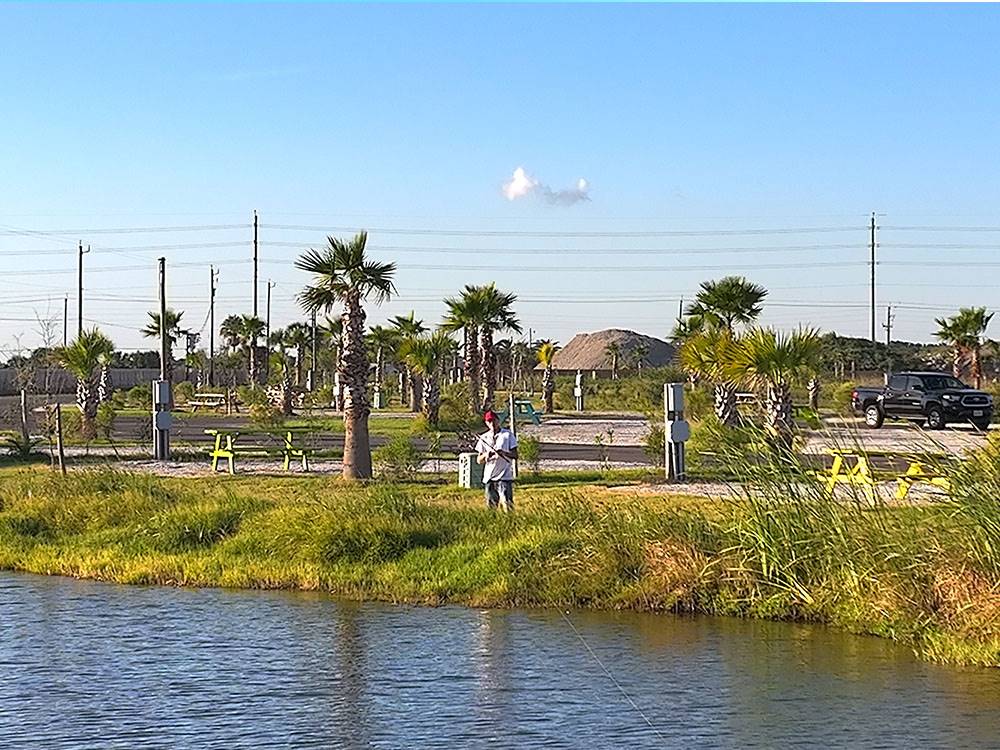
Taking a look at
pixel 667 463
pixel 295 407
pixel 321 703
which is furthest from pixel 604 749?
pixel 295 407

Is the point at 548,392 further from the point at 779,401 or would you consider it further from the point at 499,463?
the point at 499,463

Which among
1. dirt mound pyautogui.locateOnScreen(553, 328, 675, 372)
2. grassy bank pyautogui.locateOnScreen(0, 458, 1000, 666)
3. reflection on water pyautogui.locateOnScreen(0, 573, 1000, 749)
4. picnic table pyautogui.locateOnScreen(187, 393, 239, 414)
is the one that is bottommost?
reflection on water pyautogui.locateOnScreen(0, 573, 1000, 749)

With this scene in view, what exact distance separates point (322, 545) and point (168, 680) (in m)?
5.49

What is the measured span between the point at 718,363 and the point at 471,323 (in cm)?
2320

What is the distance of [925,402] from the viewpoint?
1817 inches

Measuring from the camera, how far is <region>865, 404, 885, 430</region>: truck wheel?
158 ft

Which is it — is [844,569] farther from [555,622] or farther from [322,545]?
[322,545]

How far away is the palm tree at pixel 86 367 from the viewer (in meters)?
40.6

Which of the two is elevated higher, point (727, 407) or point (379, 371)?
point (379, 371)

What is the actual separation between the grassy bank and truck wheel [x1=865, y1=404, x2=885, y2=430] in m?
28.9

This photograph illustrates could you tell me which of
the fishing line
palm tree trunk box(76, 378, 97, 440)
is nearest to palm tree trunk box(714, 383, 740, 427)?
palm tree trunk box(76, 378, 97, 440)

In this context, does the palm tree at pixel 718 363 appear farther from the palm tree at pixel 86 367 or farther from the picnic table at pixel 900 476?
the palm tree at pixel 86 367

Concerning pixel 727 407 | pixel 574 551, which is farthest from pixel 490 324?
pixel 574 551

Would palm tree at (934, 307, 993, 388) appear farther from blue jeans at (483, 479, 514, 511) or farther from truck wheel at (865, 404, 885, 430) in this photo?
blue jeans at (483, 479, 514, 511)
